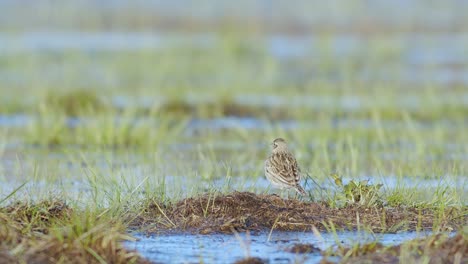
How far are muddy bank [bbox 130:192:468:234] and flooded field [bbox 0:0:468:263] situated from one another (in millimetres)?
17

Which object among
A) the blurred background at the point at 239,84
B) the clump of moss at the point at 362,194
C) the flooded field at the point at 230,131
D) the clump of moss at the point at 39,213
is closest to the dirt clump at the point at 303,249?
the flooded field at the point at 230,131

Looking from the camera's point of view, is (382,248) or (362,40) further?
(362,40)

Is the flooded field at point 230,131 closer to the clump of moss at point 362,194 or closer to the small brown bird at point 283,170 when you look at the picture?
the clump of moss at point 362,194

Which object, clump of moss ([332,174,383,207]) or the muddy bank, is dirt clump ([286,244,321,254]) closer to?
the muddy bank

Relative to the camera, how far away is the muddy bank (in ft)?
25.3

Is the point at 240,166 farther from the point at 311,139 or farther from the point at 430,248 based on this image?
the point at 430,248

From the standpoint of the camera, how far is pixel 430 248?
668 centimetres

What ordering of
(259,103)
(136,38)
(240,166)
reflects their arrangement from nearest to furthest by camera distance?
1. (240,166)
2. (259,103)
3. (136,38)

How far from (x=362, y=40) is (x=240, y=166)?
1831 centimetres

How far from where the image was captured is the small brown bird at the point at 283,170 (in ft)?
28.0

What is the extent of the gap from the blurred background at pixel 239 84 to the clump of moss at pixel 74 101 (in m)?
0.03

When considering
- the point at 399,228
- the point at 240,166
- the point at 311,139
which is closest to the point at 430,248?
the point at 399,228

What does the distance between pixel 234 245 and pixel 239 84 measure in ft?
37.6

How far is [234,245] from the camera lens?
7.21m
